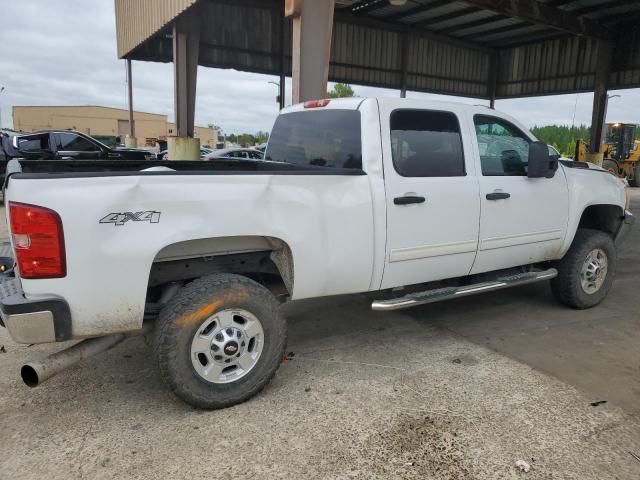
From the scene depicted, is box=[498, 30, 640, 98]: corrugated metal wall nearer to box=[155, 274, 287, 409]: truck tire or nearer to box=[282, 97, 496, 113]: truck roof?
box=[282, 97, 496, 113]: truck roof

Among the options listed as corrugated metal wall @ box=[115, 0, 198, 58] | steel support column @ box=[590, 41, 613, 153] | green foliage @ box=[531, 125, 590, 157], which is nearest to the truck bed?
corrugated metal wall @ box=[115, 0, 198, 58]

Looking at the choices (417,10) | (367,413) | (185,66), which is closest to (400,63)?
(417,10)

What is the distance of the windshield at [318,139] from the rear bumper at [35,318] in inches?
84.3

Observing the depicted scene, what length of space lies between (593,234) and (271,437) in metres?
3.95

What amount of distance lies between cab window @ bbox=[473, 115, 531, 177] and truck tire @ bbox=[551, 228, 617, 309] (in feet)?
3.66

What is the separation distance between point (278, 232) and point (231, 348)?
2.55 feet

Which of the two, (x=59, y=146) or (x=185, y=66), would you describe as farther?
(x=185, y=66)

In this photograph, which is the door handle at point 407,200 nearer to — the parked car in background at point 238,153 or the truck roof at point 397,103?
the truck roof at point 397,103

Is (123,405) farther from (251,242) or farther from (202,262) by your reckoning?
(251,242)

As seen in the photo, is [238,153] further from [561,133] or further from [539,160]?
[561,133]

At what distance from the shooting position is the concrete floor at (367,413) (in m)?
2.65

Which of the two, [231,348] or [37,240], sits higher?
[37,240]

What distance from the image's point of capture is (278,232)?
320 centimetres

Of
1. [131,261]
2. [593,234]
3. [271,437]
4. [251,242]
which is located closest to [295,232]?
[251,242]
